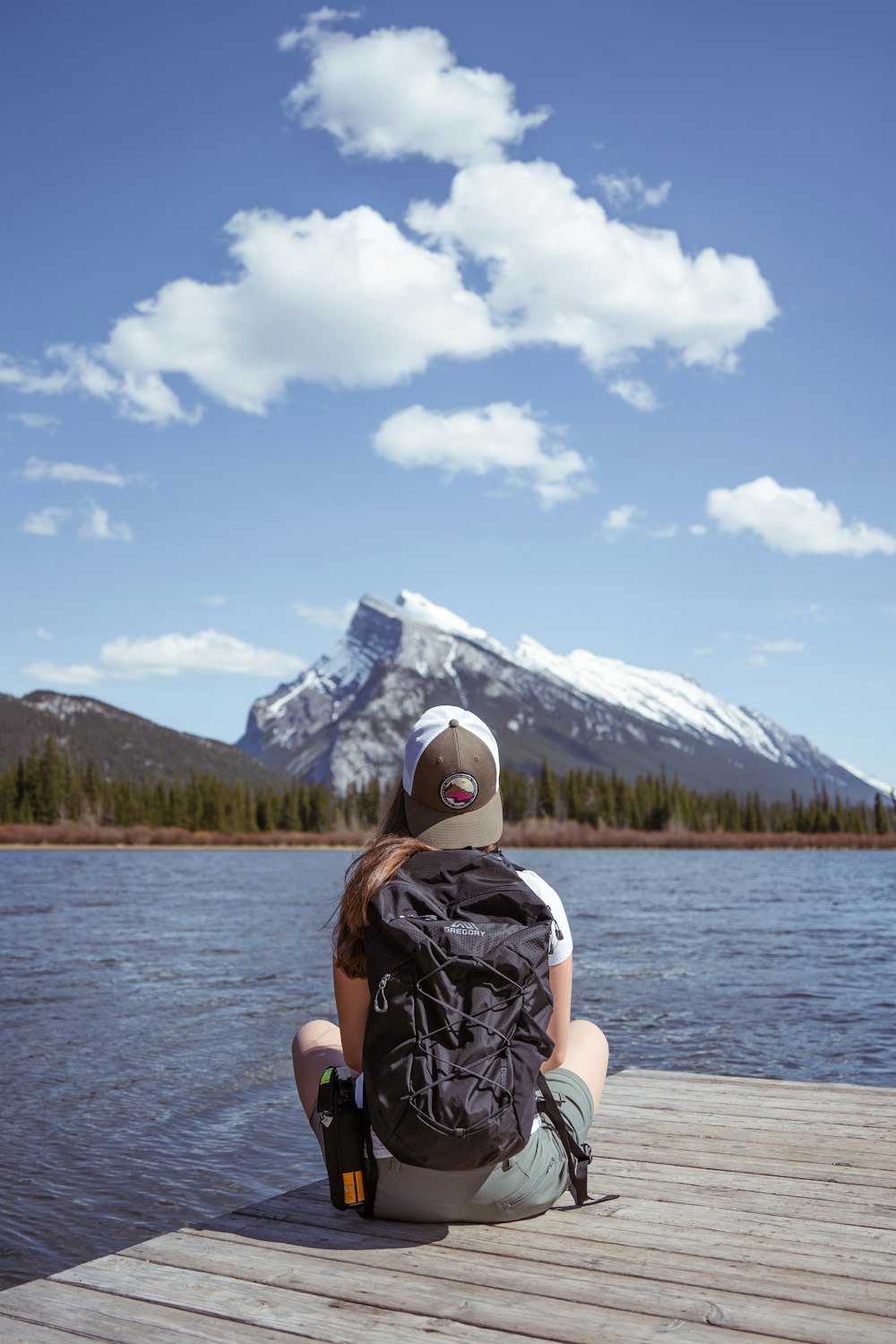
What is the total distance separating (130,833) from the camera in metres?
129

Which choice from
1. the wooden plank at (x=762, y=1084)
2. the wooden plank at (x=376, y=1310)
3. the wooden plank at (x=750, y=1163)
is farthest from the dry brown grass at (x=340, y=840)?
the wooden plank at (x=376, y=1310)

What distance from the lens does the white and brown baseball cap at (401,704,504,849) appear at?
4.05 m

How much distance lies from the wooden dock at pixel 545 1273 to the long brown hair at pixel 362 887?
1.04 m

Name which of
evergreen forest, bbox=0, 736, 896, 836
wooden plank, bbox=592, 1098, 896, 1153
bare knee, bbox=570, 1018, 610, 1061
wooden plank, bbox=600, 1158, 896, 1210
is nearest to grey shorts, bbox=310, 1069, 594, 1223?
bare knee, bbox=570, 1018, 610, 1061

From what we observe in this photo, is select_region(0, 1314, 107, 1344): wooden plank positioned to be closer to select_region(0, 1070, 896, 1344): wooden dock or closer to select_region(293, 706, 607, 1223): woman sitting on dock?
select_region(0, 1070, 896, 1344): wooden dock

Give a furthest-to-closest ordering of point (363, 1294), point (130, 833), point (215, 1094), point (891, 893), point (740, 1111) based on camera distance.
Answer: point (130, 833), point (891, 893), point (215, 1094), point (740, 1111), point (363, 1294)

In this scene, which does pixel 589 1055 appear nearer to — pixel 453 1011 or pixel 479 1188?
pixel 479 1188

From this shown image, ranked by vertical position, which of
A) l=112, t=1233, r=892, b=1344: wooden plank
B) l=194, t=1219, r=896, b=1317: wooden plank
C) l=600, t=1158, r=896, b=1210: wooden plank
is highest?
l=112, t=1233, r=892, b=1344: wooden plank

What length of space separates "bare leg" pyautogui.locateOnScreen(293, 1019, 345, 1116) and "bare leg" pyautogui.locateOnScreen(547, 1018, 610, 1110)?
2.99 ft

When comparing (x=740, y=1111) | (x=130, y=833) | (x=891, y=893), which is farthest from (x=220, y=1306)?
(x=130, y=833)

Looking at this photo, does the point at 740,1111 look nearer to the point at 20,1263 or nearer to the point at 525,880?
the point at 525,880

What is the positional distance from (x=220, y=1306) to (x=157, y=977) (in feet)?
56.5

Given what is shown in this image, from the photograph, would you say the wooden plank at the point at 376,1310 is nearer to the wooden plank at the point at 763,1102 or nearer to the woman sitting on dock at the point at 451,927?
the woman sitting on dock at the point at 451,927

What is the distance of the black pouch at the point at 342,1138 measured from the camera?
4.16 meters
